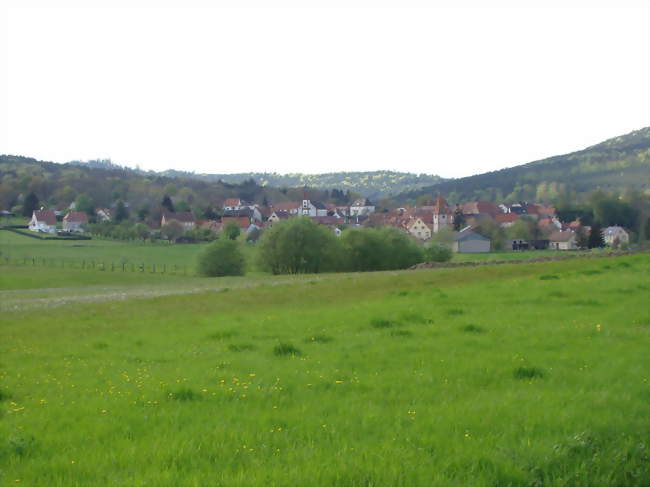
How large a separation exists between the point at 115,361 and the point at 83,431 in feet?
20.2

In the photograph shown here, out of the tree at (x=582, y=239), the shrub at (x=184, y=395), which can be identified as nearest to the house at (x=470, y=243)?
the tree at (x=582, y=239)

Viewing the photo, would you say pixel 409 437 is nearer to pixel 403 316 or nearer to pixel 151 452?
pixel 151 452

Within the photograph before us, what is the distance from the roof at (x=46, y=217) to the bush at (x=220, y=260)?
3561 inches

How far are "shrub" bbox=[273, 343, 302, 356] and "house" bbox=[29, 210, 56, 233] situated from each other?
151 m

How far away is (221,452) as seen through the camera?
6863mm

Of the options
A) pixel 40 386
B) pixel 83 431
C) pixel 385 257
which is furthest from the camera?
pixel 385 257

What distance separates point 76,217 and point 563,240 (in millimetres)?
118124

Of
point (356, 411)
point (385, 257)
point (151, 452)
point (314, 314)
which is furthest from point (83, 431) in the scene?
point (385, 257)

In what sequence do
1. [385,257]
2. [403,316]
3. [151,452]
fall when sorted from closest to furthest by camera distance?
1. [151,452]
2. [403,316]
3. [385,257]

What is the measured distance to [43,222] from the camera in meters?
154

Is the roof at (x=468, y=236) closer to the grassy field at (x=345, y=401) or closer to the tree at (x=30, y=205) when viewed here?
the grassy field at (x=345, y=401)

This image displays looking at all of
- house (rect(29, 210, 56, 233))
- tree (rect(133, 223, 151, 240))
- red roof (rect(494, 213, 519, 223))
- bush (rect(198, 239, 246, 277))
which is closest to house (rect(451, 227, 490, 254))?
red roof (rect(494, 213, 519, 223))

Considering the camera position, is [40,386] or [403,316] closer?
[40,386]

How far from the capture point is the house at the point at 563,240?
13288cm
